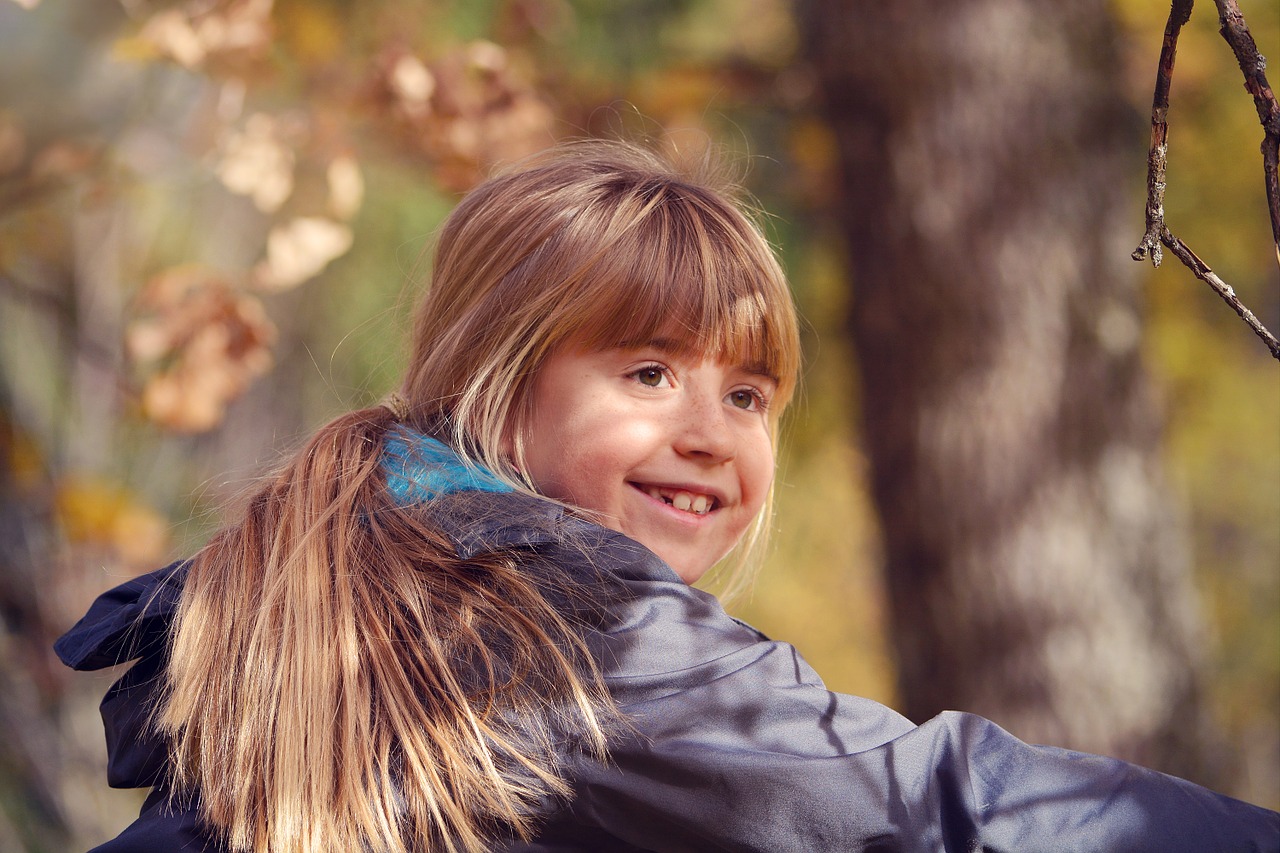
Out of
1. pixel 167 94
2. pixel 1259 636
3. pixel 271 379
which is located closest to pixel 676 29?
pixel 167 94

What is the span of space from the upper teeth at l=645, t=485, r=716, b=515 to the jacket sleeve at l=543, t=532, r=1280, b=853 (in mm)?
288

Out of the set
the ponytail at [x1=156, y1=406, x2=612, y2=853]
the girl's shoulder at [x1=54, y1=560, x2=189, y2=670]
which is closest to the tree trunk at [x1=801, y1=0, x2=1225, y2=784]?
the ponytail at [x1=156, y1=406, x2=612, y2=853]

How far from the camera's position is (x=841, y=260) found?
12.4ft

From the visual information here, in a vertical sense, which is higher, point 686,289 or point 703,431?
point 686,289

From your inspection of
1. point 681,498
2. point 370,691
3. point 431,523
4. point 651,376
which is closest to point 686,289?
point 651,376

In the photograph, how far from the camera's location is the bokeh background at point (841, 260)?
9.50 feet

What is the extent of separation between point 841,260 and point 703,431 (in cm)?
231

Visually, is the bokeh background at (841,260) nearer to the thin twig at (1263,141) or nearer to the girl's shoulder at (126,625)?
the girl's shoulder at (126,625)

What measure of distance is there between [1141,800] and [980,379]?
6.16ft

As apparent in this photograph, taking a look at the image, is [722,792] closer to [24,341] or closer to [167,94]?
[167,94]

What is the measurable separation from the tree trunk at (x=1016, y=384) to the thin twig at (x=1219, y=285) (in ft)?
6.70

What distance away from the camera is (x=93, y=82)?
4191mm

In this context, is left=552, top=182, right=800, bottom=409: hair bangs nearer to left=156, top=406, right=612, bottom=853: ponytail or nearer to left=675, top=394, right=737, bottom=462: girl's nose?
left=675, top=394, right=737, bottom=462: girl's nose

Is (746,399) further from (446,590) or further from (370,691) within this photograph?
(370,691)
